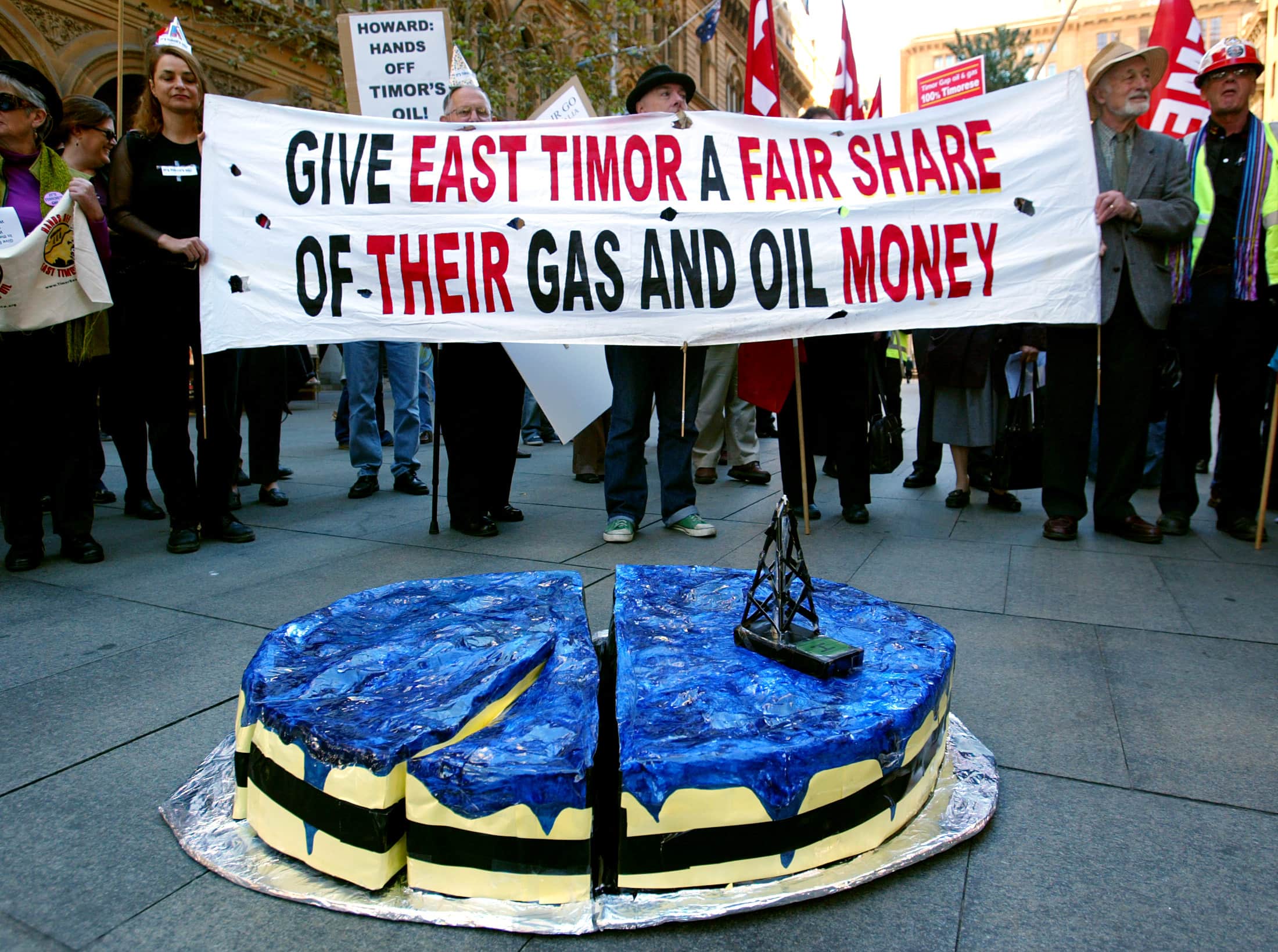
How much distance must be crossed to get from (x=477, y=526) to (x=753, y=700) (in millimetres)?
3148

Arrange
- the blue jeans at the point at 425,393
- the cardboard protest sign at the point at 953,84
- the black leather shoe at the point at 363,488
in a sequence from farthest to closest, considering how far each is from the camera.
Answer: the cardboard protest sign at the point at 953,84
the blue jeans at the point at 425,393
the black leather shoe at the point at 363,488

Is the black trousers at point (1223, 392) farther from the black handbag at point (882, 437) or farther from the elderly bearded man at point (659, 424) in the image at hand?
the elderly bearded man at point (659, 424)

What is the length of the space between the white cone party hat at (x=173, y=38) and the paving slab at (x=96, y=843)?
3.35m

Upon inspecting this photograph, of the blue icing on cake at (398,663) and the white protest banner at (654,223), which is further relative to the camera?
the white protest banner at (654,223)

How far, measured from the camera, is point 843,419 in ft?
Answer: 16.8

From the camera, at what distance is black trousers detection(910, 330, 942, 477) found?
230 inches

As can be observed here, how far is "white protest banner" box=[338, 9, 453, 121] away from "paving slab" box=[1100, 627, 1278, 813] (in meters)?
6.64

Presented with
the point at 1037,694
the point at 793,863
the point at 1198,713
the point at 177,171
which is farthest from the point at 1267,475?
the point at 177,171

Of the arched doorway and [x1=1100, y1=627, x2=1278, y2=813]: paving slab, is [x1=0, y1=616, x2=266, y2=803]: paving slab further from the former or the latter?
the arched doorway

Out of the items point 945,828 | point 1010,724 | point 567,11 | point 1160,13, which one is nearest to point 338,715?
point 945,828

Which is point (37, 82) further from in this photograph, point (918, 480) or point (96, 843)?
point (918, 480)

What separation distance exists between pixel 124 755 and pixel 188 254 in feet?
8.67

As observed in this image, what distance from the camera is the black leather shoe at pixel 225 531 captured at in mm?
4559

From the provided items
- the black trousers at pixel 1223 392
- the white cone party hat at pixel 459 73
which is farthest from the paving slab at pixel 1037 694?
the white cone party hat at pixel 459 73
